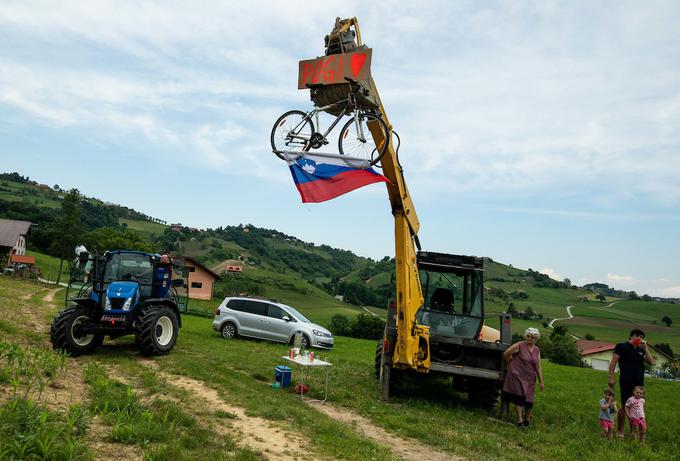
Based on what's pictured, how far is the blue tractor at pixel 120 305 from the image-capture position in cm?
1031

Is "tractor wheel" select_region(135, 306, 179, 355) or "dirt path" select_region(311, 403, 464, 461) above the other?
"tractor wheel" select_region(135, 306, 179, 355)

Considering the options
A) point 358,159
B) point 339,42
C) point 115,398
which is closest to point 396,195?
point 358,159

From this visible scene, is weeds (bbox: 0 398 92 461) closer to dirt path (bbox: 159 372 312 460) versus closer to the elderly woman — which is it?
dirt path (bbox: 159 372 312 460)

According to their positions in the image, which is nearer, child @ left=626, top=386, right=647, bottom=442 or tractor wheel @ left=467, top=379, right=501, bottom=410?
child @ left=626, top=386, right=647, bottom=442

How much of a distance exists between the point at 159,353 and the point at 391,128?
24.0 feet

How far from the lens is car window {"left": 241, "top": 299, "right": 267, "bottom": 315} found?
1888 cm

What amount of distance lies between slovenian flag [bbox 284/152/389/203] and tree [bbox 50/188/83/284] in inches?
1615

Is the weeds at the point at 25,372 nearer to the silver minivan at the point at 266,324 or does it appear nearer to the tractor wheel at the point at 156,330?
the tractor wheel at the point at 156,330

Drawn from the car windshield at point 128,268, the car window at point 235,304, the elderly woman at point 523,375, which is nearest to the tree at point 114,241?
the car window at point 235,304

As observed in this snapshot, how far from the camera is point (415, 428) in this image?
7289mm

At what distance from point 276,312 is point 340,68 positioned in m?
12.6

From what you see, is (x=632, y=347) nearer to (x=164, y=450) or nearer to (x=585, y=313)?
(x=164, y=450)

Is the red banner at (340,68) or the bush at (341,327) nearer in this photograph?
the red banner at (340,68)

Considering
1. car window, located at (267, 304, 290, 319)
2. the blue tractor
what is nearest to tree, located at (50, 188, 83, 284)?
car window, located at (267, 304, 290, 319)
